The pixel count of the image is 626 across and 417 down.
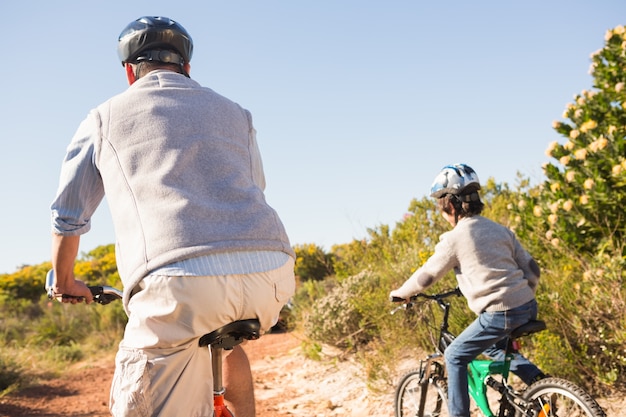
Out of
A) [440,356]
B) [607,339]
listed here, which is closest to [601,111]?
[607,339]

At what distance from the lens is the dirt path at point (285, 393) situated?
5805 mm

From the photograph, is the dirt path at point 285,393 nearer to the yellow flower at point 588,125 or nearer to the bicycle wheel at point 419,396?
the bicycle wheel at point 419,396

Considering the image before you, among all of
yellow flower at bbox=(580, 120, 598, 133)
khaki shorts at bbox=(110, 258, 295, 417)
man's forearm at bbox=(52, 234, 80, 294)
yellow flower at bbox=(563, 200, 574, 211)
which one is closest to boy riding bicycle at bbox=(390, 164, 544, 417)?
khaki shorts at bbox=(110, 258, 295, 417)

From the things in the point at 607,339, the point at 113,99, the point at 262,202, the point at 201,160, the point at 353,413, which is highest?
the point at 113,99

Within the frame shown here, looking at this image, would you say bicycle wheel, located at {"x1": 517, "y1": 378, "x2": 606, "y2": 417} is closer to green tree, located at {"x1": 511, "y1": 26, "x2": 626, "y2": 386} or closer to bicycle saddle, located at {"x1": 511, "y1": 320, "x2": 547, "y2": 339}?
bicycle saddle, located at {"x1": 511, "y1": 320, "x2": 547, "y2": 339}

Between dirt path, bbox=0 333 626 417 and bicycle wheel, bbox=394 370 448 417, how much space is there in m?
0.85

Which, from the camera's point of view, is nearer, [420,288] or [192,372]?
[192,372]

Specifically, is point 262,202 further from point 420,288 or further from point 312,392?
point 312,392

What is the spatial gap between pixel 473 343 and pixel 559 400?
58 centimetres

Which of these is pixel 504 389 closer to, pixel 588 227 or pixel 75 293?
pixel 75 293

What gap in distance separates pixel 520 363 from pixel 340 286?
446 centimetres

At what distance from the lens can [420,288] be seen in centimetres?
378

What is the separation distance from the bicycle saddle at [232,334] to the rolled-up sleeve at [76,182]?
603mm

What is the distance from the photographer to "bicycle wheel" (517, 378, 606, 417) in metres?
3.13
